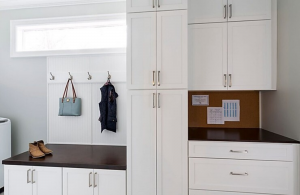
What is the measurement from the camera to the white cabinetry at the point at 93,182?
1.89m

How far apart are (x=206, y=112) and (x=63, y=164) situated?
1678 mm

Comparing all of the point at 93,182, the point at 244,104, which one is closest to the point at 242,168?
the point at 244,104

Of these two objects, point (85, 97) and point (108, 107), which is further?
point (85, 97)

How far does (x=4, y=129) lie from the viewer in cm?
261

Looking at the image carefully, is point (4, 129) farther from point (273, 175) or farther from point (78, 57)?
point (273, 175)

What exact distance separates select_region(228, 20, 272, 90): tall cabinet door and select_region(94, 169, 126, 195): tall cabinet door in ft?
4.66

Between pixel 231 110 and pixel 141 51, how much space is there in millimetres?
1329

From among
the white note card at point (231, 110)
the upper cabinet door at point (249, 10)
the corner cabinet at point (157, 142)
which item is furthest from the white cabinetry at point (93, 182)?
the upper cabinet door at point (249, 10)

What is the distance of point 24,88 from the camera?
2.77 meters

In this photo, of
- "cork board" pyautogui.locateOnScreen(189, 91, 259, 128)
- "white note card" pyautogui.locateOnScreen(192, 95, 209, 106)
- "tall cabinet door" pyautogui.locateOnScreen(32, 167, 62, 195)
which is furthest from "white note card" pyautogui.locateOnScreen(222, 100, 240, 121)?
"tall cabinet door" pyautogui.locateOnScreen(32, 167, 62, 195)

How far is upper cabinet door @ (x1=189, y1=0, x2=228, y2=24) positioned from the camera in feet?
6.98

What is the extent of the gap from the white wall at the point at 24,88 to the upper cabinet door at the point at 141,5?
1.09 metres

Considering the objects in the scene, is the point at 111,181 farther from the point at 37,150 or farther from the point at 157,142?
the point at 37,150

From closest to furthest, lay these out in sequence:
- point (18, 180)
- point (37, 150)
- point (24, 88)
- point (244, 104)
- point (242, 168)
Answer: point (242, 168) → point (18, 180) → point (37, 150) → point (244, 104) → point (24, 88)
